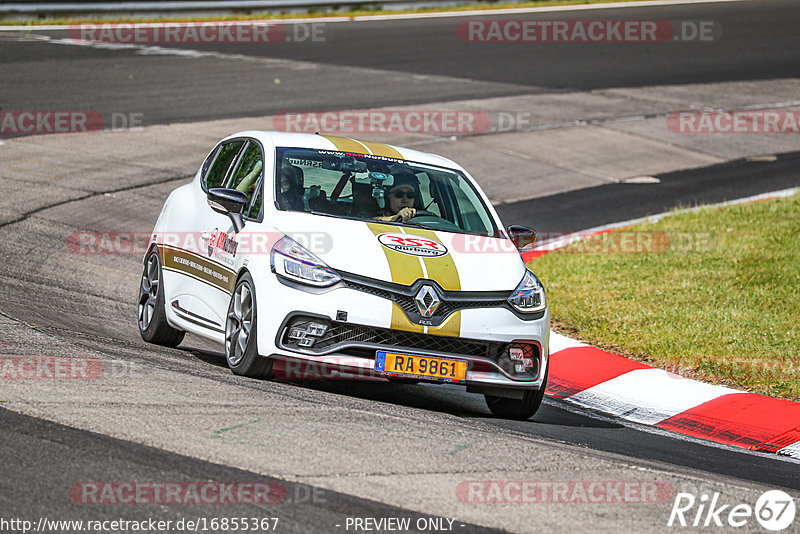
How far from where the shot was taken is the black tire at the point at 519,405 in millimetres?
7543

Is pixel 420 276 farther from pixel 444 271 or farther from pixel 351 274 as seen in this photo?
pixel 351 274

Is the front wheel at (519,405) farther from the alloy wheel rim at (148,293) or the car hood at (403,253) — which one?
the alloy wheel rim at (148,293)

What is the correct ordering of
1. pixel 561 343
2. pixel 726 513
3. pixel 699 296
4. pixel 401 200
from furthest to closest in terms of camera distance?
1. pixel 699 296
2. pixel 561 343
3. pixel 401 200
4. pixel 726 513

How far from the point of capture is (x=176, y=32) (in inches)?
1097

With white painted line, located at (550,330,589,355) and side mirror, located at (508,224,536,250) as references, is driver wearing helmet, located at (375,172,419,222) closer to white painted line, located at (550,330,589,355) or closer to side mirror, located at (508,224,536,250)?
side mirror, located at (508,224,536,250)

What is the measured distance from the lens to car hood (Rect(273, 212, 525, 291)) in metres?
7.11

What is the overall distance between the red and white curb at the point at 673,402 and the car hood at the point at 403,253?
55.2 inches

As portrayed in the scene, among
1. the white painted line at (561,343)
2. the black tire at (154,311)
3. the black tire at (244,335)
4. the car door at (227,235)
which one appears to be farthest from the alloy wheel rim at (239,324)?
the white painted line at (561,343)

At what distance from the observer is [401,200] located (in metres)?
8.11

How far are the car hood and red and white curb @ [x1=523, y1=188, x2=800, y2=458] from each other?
55.2 inches

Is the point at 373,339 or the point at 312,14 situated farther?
the point at 312,14

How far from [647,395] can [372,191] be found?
248cm

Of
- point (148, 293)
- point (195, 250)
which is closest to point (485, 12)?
point (148, 293)

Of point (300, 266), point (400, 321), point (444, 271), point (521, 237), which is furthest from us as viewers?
point (521, 237)
